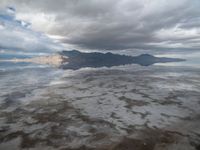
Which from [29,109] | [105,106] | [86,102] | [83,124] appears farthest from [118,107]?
[29,109]

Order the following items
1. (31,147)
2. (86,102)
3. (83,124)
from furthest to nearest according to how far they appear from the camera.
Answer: (86,102), (83,124), (31,147)

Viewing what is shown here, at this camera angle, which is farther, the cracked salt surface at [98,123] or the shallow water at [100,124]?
the cracked salt surface at [98,123]

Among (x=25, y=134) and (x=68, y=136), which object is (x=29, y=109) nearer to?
(x=25, y=134)

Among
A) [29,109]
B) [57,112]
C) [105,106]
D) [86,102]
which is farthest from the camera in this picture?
[86,102]

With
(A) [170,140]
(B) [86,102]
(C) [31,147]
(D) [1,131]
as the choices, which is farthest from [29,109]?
(A) [170,140]

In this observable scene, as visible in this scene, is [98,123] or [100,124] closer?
[100,124]

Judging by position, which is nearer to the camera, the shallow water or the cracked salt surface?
the shallow water

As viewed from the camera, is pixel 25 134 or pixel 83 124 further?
Answer: pixel 83 124

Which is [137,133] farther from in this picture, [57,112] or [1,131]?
[1,131]

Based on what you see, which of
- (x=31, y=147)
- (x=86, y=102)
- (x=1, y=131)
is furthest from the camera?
(x=86, y=102)
